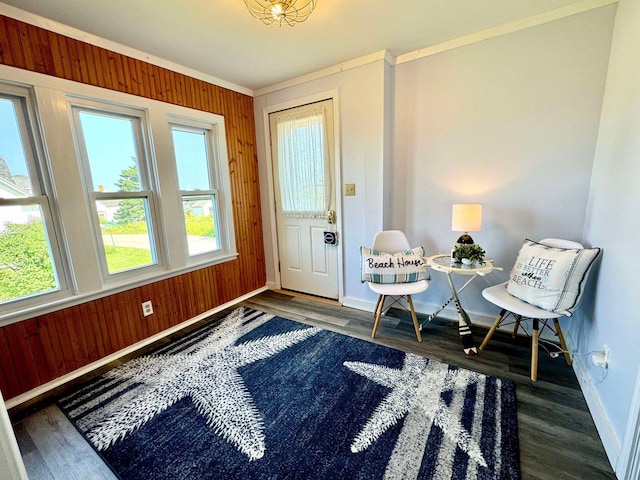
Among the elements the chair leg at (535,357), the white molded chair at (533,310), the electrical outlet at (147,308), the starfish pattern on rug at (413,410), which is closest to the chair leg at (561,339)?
the white molded chair at (533,310)

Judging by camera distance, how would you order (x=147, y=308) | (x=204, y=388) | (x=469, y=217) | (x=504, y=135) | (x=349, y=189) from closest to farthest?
1. (x=204, y=388)
2. (x=469, y=217)
3. (x=504, y=135)
4. (x=147, y=308)
5. (x=349, y=189)

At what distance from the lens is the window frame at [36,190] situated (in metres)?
1.77

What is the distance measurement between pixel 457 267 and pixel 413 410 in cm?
108

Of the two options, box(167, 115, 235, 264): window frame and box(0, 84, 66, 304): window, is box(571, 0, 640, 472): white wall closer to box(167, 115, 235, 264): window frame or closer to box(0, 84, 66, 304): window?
box(167, 115, 235, 264): window frame

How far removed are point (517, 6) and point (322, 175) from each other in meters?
1.94

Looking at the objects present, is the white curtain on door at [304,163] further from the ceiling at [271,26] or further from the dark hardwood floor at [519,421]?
the dark hardwood floor at [519,421]

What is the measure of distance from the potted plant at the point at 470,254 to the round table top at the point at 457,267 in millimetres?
36

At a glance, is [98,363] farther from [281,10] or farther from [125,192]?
[281,10]

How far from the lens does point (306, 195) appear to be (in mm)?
3137

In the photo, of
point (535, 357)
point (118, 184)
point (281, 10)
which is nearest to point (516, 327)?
point (535, 357)

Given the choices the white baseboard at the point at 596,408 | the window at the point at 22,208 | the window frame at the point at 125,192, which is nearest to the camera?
the white baseboard at the point at 596,408

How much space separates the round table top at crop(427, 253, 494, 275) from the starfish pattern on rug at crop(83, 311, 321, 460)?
121cm

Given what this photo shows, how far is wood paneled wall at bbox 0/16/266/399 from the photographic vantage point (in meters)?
1.78

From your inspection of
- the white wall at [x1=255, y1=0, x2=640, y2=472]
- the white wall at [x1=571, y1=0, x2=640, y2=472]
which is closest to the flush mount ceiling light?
the white wall at [x1=255, y1=0, x2=640, y2=472]
